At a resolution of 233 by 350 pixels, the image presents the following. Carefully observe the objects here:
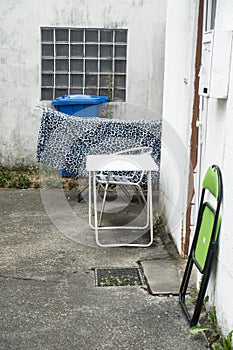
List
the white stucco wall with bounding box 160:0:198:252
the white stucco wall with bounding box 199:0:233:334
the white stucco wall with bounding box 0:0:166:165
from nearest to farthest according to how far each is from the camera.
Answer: the white stucco wall with bounding box 199:0:233:334 → the white stucco wall with bounding box 160:0:198:252 → the white stucco wall with bounding box 0:0:166:165

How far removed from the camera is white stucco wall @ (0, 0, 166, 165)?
855 centimetres

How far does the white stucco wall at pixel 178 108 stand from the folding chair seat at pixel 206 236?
1029 mm

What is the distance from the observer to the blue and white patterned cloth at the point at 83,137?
7.18 metres

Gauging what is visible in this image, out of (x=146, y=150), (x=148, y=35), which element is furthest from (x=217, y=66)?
(x=148, y=35)

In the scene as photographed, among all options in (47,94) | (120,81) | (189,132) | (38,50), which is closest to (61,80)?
(47,94)

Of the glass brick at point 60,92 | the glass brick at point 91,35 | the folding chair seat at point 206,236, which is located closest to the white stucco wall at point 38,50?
the glass brick at point 91,35

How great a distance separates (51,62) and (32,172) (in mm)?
1854

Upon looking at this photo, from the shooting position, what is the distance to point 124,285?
4.73 metres

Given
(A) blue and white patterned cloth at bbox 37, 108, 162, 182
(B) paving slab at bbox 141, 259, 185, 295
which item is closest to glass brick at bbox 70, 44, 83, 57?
(A) blue and white patterned cloth at bbox 37, 108, 162, 182

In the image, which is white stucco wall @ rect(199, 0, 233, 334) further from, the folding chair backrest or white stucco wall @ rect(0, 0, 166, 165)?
white stucco wall @ rect(0, 0, 166, 165)

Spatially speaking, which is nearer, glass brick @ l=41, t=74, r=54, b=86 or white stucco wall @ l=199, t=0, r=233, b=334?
white stucco wall @ l=199, t=0, r=233, b=334

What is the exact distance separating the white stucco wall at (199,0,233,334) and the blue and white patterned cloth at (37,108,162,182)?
124 inches

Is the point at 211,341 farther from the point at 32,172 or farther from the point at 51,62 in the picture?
the point at 51,62

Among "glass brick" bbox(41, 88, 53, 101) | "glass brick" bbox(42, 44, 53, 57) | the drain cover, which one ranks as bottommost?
the drain cover
